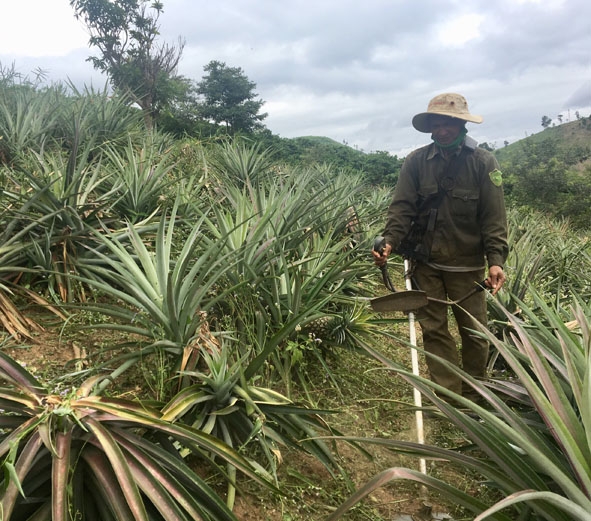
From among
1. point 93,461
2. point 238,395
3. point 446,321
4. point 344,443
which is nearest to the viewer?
point 93,461

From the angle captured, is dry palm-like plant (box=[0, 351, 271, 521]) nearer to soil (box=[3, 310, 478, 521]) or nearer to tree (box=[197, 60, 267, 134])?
soil (box=[3, 310, 478, 521])

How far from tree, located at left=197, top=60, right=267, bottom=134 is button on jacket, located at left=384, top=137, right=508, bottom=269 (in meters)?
17.7

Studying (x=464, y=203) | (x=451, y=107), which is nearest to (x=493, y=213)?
(x=464, y=203)

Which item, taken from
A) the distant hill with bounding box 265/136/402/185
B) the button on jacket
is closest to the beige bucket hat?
the button on jacket

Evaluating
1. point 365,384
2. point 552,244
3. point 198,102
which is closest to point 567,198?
point 552,244

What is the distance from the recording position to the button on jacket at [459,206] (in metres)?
2.64

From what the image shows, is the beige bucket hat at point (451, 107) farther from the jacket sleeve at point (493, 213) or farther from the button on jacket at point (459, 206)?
the jacket sleeve at point (493, 213)

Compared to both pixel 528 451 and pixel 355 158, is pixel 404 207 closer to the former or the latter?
pixel 528 451

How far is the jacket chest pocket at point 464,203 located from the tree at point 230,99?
17.9 meters

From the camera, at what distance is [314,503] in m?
1.75

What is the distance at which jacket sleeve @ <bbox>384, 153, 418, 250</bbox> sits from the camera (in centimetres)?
289

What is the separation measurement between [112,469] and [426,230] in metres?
2.27

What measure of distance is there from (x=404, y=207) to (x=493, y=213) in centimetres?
56

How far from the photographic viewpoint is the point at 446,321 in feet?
9.35
